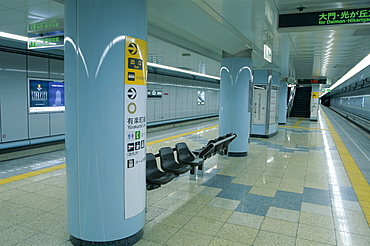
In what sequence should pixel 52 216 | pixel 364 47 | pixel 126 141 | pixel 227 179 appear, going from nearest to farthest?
pixel 126 141 → pixel 52 216 → pixel 227 179 → pixel 364 47

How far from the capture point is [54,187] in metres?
5.14

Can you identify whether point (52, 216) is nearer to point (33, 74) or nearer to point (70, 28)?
point (70, 28)

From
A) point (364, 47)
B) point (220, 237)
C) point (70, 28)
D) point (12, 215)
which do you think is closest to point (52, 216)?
point (12, 215)

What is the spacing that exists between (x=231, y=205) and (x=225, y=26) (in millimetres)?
3559

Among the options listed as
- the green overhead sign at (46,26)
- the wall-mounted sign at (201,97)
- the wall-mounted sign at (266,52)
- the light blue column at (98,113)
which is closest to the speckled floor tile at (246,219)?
the light blue column at (98,113)

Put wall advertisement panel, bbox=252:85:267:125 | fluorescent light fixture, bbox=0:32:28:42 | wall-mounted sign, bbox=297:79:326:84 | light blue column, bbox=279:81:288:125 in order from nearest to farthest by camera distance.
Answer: fluorescent light fixture, bbox=0:32:28:42 → wall advertisement panel, bbox=252:85:267:125 → light blue column, bbox=279:81:288:125 → wall-mounted sign, bbox=297:79:326:84

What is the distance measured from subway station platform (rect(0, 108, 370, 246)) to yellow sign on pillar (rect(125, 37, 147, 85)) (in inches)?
72.4

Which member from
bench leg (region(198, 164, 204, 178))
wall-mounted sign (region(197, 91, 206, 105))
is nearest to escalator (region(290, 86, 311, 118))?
wall-mounted sign (region(197, 91, 206, 105))

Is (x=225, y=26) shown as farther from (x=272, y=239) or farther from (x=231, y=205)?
(x=272, y=239)

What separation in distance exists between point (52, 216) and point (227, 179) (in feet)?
10.9

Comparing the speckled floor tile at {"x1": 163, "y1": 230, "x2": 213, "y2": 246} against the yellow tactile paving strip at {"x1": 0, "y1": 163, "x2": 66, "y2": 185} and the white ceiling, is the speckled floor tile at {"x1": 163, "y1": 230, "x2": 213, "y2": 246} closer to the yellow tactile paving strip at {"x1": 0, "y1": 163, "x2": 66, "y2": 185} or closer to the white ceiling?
the white ceiling

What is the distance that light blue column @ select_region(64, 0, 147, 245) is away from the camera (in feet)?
9.36

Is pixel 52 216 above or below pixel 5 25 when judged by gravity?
below

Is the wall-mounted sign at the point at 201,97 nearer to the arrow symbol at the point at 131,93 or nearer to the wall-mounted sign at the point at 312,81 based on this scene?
the wall-mounted sign at the point at 312,81
